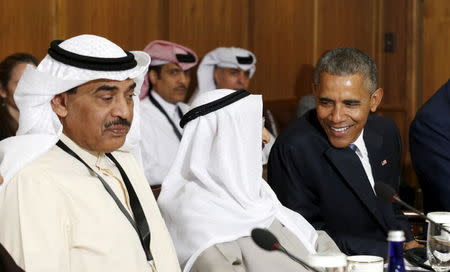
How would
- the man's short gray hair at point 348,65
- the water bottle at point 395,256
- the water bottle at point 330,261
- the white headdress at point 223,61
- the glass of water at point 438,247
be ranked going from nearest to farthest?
the water bottle at point 330,261 < the water bottle at point 395,256 < the glass of water at point 438,247 < the man's short gray hair at point 348,65 < the white headdress at point 223,61

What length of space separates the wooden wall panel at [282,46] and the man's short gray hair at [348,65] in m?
3.54

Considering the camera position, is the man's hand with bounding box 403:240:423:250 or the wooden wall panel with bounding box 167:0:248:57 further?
the wooden wall panel with bounding box 167:0:248:57

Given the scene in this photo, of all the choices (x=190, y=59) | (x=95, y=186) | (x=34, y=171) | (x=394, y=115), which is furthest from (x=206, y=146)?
(x=394, y=115)

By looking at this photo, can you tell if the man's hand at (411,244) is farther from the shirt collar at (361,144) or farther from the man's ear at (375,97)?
the man's ear at (375,97)

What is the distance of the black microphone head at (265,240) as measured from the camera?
209 centimetres

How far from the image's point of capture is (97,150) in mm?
2738

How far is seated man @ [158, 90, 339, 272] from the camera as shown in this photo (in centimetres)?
295

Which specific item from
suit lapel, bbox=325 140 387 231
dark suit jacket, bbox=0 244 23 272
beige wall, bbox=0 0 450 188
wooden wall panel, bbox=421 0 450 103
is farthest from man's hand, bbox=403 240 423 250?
wooden wall panel, bbox=421 0 450 103

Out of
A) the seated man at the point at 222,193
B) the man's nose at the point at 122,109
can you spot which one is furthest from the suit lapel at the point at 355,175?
Result: the man's nose at the point at 122,109

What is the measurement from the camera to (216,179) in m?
3.06

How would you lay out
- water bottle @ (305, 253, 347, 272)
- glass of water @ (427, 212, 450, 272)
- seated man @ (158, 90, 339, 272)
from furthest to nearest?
seated man @ (158, 90, 339, 272)
glass of water @ (427, 212, 450, 272)
water bottle @ (305, 253, 347, 272)

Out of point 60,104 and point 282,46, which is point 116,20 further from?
point 60,104

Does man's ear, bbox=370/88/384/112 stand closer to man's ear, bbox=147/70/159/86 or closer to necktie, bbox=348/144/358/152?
necktie, bbox=348/144/358/152

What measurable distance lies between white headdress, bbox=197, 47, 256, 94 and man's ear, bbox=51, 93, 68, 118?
415 cm
